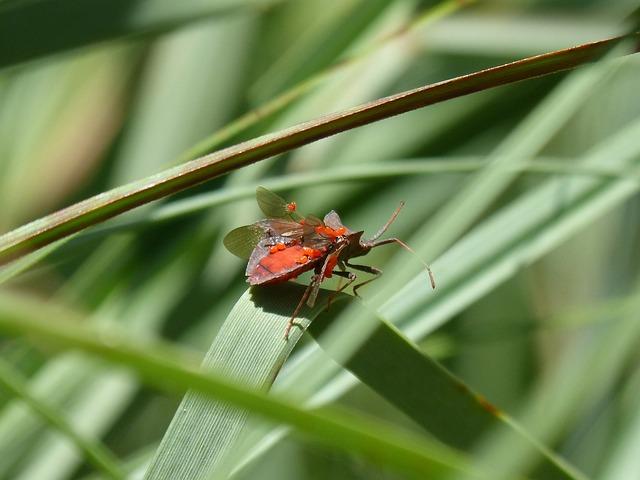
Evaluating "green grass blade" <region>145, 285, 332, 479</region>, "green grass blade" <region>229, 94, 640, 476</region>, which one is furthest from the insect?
"green grass blade" <region>145, 285, 332, 479</region>

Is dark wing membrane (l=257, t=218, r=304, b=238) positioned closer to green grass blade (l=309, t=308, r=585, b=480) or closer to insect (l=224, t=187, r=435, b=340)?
insect (l=224, t=187, r=435, b=340)

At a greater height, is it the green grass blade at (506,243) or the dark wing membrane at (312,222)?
the dark wing membrane at (312,222)

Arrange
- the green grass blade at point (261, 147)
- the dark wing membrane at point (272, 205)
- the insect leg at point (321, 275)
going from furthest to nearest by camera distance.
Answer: the dark wing membrane at point (272, 205)
the insect leg at point (321, 275)
the green grass blade at point (261, 147)

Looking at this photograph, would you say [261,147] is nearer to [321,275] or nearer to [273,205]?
[321,275]

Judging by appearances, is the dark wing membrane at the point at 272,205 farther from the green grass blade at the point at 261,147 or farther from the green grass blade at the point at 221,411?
the green grass blade at the point at 261,147

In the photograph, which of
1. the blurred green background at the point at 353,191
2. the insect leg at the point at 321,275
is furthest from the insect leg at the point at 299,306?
the blurred green background at the point at 353,191

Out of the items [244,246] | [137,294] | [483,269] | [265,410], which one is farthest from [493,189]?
[265,410]

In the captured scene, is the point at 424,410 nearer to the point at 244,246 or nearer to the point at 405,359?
the point at 405,359
